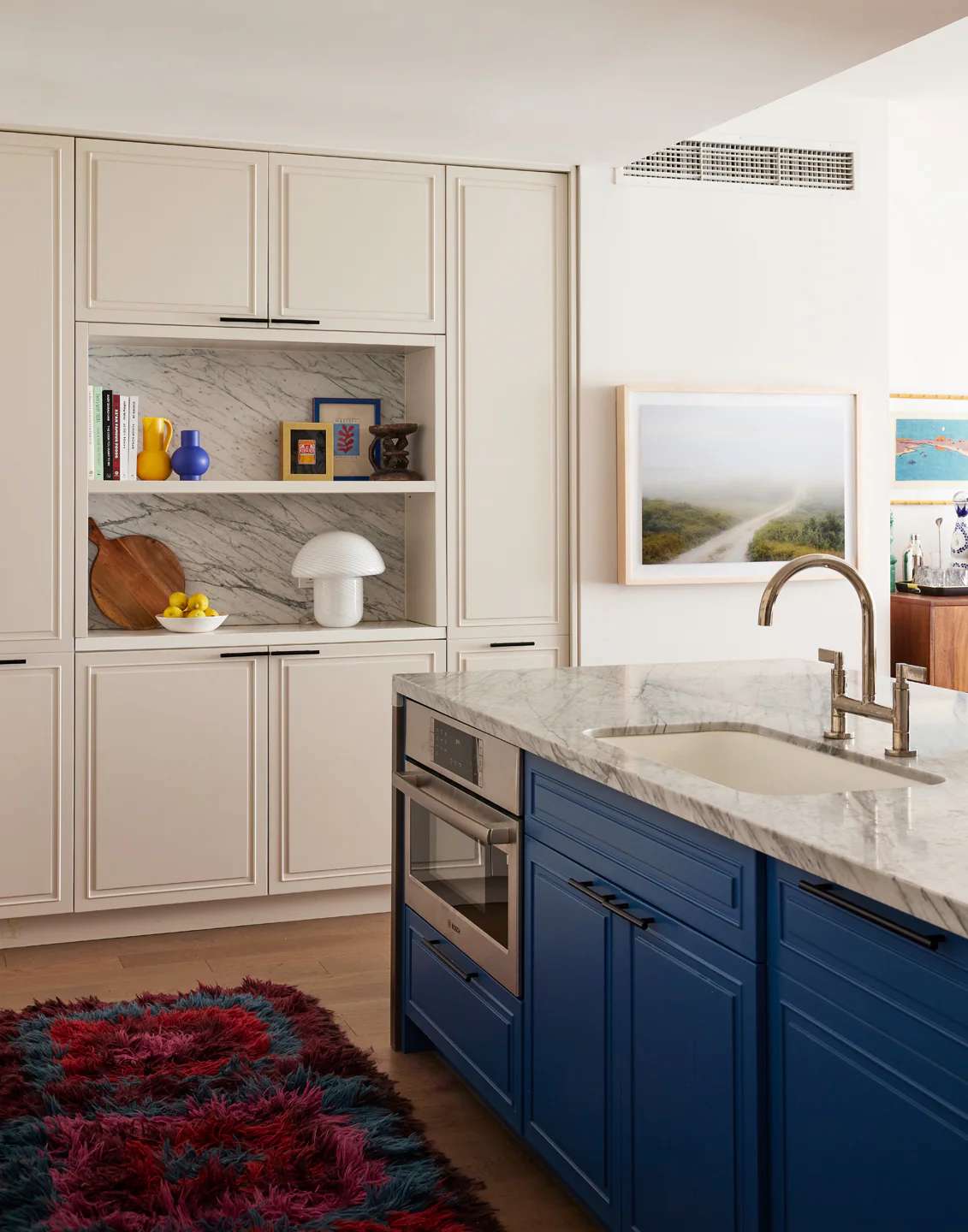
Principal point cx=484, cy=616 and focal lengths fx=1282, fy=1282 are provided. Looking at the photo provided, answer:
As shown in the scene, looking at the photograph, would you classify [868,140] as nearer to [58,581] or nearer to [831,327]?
[831,327]

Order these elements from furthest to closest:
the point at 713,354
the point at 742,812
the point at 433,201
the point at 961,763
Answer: the point at 713,354 < the point at 433,201 < the point at 961,763 < the point at 742,812

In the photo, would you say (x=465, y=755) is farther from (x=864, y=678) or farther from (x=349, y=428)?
(x=349, y=428)

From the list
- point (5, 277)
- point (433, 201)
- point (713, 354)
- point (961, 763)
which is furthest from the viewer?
point (713, 354)

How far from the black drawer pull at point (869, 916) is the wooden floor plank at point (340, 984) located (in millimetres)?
1118

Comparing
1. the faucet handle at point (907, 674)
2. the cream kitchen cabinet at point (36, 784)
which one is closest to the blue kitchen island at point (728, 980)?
the faucet handle at point (907, 674)

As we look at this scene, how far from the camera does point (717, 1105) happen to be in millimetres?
1768

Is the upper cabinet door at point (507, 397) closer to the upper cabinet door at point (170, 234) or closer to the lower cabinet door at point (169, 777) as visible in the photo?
the upper cabinet door at point (170, 234)

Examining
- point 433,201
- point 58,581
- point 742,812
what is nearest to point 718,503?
point 433,201

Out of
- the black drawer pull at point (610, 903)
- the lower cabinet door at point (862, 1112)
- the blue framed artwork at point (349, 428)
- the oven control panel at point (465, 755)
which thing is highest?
the blue framed artwork at point (349, 428)

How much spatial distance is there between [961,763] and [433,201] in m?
2.86

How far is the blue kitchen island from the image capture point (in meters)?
1.41

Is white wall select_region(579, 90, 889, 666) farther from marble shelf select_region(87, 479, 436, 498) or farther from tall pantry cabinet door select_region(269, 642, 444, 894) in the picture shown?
tall pantry cabinet door select_region(269, 642, 444, 894)

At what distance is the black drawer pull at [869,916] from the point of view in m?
1.36

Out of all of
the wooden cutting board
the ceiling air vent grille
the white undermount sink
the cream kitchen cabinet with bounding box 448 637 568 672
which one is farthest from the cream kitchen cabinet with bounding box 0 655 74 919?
the ceiling air vent grille
